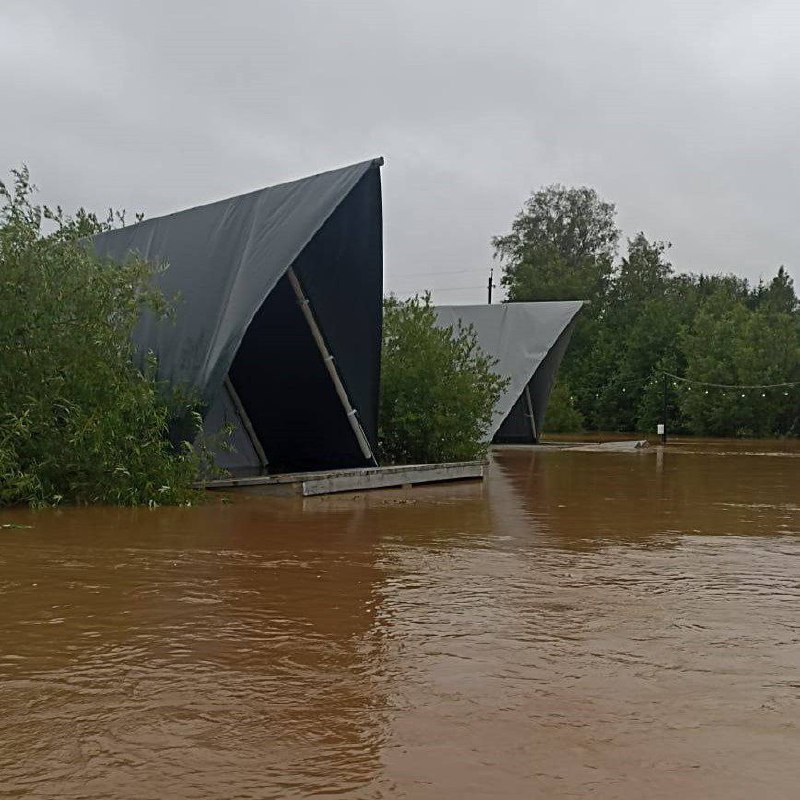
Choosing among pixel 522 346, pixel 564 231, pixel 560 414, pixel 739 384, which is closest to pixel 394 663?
pixel 522 346

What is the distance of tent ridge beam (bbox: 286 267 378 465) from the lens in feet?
39.4

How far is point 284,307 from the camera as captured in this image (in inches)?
485

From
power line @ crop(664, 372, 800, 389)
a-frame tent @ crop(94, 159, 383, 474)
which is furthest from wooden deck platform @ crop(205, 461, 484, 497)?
power line @ crop(664, 372, 800, 389)

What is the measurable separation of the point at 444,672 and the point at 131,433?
6.86m

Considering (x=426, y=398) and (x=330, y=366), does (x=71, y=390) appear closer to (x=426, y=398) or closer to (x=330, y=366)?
(x=330, y=366)

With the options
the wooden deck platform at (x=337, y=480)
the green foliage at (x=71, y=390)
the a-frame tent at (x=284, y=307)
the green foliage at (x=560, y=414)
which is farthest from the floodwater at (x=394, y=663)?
the green foliage at (x=560, y=414)

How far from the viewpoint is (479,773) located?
9.99 feet

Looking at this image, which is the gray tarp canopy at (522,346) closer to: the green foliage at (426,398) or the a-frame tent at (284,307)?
the green foliage at (426,398)

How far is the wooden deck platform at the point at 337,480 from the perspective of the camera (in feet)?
37.9

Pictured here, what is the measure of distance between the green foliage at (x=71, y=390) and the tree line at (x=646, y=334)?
88.3 ft

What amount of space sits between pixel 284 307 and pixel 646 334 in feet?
104

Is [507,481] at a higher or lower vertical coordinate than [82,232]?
lower

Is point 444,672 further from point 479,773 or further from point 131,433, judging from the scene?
point 131,433

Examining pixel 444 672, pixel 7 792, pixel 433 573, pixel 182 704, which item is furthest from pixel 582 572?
pixel 7 792
